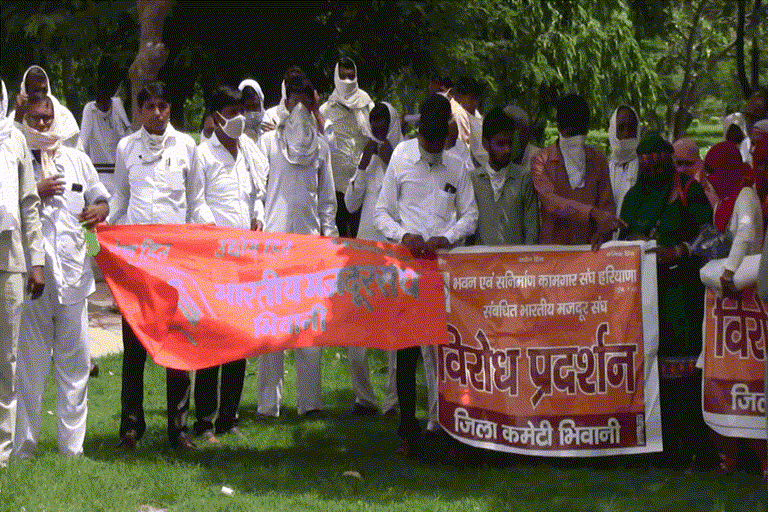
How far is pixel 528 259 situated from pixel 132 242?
243 centimetres

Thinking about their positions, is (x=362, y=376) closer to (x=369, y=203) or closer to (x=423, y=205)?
(x=369, y=203)

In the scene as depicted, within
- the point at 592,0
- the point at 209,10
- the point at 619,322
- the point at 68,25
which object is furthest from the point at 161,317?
the point at 592,0

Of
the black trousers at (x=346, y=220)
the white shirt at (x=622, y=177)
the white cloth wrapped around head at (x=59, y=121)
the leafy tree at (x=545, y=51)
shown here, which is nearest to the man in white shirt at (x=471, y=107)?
the black trousers at (x=346, y=220)

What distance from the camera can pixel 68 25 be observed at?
20875 millimetres

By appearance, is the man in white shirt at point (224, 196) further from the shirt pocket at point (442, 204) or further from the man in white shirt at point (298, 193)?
the shirt pocket at point (442, 204)

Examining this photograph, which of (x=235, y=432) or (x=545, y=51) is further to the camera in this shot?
(x=545, y=51)

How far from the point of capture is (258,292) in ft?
29.0

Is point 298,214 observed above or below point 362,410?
above

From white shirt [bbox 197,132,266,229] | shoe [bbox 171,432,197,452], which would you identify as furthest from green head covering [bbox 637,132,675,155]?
shoe [bbox 171,432,197,452]

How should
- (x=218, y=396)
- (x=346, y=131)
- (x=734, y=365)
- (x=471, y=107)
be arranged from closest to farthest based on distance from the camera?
(x=734, y=365) < (x=218, y=396) < (x=346, y=131) < (x=471, y=107)

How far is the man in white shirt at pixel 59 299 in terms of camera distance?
8.57m

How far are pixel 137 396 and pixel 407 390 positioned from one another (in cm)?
174

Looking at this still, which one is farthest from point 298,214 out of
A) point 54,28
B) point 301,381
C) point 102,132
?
point 54,28

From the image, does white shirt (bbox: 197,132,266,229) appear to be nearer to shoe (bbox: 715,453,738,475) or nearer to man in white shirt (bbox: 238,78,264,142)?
man in white shirt (bbox: 238,78,264,142)
